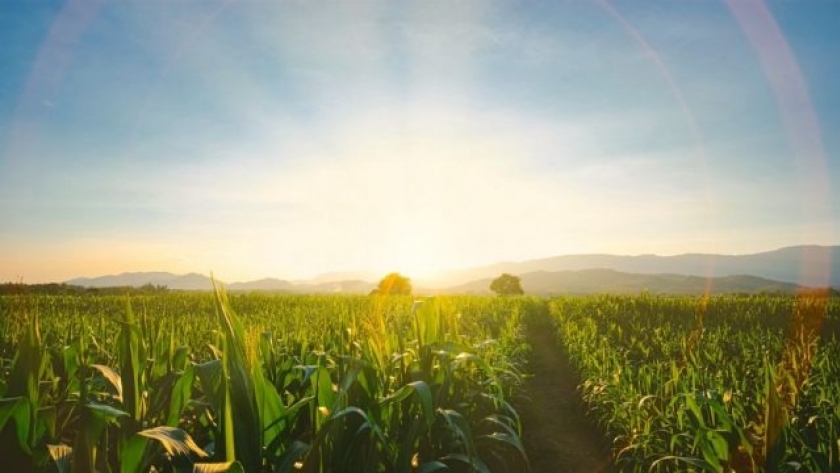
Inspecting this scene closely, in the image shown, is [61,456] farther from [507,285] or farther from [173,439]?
[507,285]

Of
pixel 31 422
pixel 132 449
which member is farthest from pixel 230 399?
pixel 31 422

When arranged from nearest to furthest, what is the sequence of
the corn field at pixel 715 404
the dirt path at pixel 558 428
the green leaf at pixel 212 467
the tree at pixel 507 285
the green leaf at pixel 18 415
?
the green leaf at pixel 212 467 → the green leaf at pixel 18 415 → the corn field at pixel 715 404 → the dirt path at pixel 558 428 → the tree at pixel 507 285

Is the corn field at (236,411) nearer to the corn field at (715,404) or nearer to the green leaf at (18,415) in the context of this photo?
the green leaf at (18,415)

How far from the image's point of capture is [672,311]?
69.7 feet

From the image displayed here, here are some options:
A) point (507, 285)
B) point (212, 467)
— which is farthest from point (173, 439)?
point (507, 285)

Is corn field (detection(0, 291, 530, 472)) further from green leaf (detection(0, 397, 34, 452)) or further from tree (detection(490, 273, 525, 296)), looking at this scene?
tree (detection(490, 273, 525, 296))

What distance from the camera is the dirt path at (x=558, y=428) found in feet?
20.1

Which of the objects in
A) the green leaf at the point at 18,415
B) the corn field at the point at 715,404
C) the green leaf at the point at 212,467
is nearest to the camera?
the green leaf at the point at 212,467

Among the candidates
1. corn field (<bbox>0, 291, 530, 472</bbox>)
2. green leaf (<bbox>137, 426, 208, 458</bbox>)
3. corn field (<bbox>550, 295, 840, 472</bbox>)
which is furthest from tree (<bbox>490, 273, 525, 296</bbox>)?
green leaf (<bbox>137, 426, 208, 458</bbox>)


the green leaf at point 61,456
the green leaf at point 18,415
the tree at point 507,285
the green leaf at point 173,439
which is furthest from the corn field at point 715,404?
the tree at point 507,285

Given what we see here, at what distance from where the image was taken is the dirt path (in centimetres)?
613

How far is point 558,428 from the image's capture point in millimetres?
7594

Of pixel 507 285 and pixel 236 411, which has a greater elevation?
pixel 236 411

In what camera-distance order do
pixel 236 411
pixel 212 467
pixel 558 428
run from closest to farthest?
pixel 212 467 < pixel 236 411 < pixel 558 428
